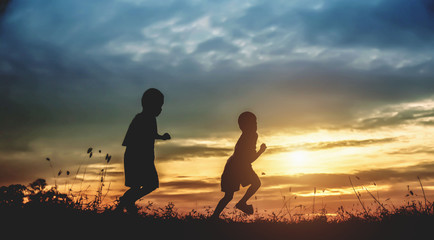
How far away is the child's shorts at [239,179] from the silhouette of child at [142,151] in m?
2.05

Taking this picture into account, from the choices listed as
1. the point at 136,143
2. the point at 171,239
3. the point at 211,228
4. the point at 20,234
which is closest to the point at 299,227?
the point at 211,228

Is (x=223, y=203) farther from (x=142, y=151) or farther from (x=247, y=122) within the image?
(x=142, y=151)

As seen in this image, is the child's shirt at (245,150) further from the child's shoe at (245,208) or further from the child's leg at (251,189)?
the child's shoe at (245,208)

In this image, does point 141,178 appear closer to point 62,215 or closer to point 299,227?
point 62,215

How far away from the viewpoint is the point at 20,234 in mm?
5977

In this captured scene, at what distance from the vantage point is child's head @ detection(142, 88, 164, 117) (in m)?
7.16

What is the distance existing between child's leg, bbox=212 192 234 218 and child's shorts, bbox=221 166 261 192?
0.11 metres

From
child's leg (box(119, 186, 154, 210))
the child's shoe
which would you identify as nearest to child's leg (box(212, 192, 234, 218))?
the child's shoe

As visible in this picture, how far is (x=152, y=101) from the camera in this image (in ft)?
23.5

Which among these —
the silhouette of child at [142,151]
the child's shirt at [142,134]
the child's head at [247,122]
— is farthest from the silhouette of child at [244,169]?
the child's shirt at [142,134]

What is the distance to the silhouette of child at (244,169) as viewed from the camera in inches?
337

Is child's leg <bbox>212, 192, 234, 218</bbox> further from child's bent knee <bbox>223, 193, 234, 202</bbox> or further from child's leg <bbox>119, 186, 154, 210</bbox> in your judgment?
child's leg <bbox>119, 186, 154, 210</bbox>

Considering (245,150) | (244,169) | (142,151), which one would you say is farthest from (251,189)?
(142,151)

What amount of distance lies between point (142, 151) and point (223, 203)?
2.38m
